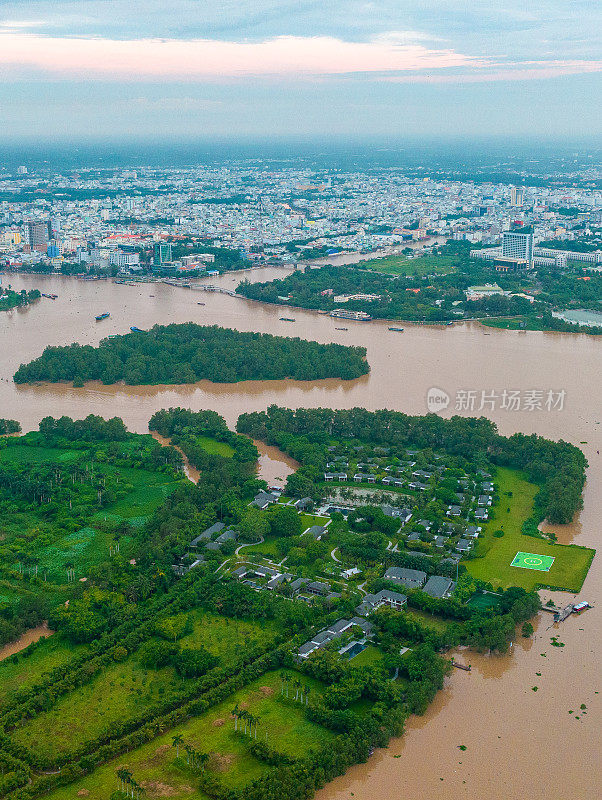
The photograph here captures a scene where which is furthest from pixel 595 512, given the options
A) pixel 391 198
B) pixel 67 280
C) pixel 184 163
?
pixel 184 163

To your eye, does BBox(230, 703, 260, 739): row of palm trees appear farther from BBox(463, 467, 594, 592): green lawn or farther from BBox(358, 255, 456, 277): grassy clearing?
BBox(358, 255, 456, 277): grassy clearing

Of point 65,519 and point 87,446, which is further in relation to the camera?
point 87,446

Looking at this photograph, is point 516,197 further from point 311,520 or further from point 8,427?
point 311,520

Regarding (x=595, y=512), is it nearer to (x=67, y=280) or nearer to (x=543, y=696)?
(x=543, y=696)

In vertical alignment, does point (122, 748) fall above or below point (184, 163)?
below

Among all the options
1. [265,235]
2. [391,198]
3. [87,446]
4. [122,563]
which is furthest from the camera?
[391,198]

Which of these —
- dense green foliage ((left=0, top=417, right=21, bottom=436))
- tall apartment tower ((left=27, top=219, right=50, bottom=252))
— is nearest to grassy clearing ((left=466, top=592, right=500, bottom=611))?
dense green foliage ((left=0, top=417, right=21, bottom=436))
